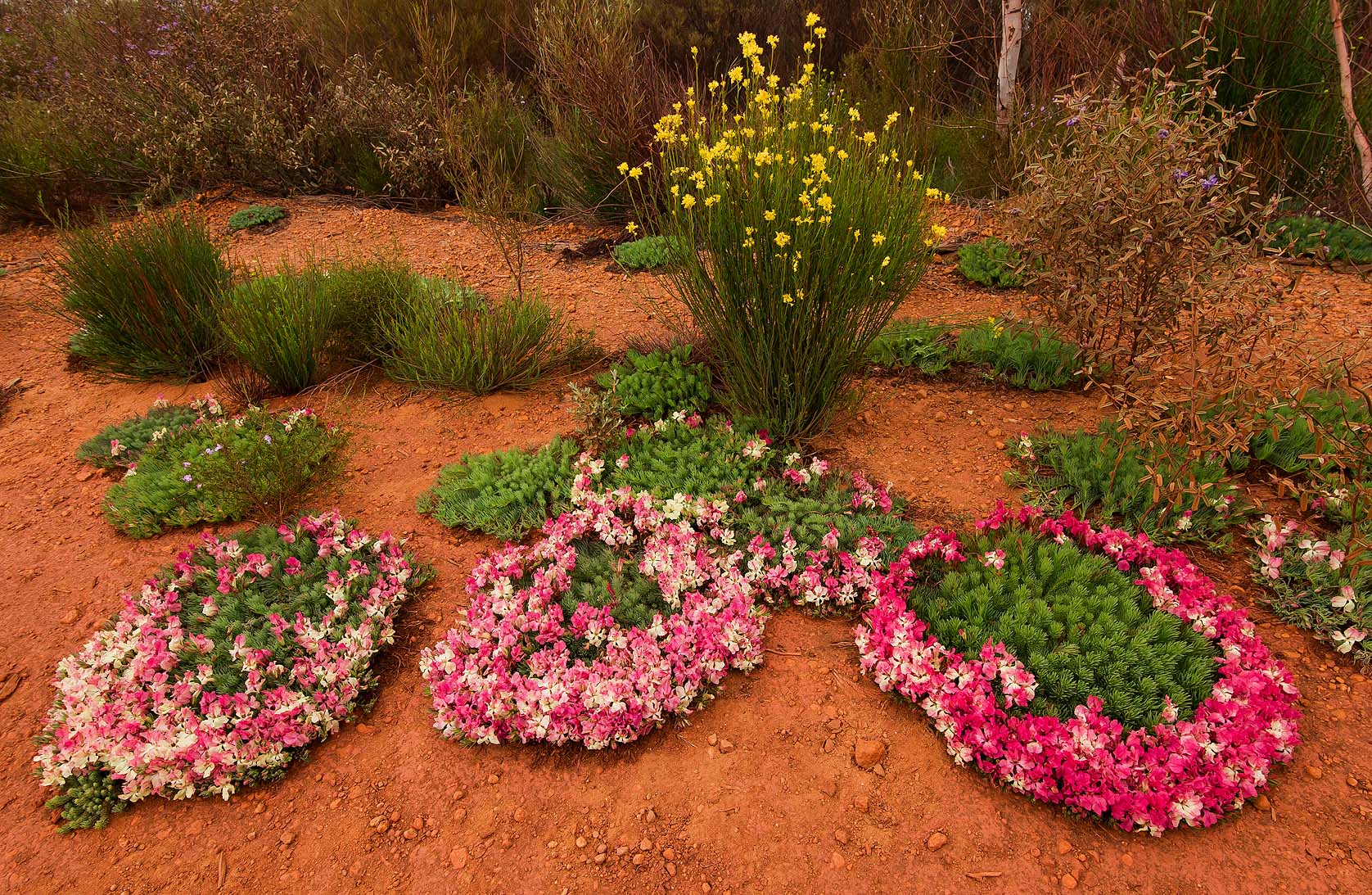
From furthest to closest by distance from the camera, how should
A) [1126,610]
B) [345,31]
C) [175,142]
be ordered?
[345,31] → [175,142] → [1126,610]

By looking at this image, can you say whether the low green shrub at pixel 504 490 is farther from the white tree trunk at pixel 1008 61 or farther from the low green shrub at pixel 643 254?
the white tree trunk at pixel 1008 61

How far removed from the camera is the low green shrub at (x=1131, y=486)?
302cm

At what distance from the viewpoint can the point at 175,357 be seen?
15.6 ft

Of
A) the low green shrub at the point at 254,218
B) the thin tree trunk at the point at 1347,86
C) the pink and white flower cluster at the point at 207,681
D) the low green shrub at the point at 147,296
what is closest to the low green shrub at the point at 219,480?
the pink and white flower cluster at the point at 207,681

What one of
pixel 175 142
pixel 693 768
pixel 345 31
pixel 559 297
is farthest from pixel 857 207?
pixel 345 31

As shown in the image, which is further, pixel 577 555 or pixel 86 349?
pixel 86 349

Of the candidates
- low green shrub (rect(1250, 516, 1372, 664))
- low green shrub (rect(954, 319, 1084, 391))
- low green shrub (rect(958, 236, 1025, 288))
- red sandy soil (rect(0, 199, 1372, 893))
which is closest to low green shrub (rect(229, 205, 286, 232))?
red sandy soil (rect(0, 199, 1372, 893))

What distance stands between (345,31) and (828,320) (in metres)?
7.64

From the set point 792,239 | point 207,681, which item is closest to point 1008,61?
point 792,239

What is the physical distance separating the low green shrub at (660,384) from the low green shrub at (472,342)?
1.96 feet

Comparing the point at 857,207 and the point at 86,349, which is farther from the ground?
the point at 857,207

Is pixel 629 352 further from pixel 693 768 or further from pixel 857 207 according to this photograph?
pixel 693 768

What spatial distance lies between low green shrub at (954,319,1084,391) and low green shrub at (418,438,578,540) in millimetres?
2260

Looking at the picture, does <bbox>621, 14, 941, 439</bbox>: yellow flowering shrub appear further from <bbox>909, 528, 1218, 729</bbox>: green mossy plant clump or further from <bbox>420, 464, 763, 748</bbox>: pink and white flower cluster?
<bbox>909, 528, 1218, 729</bbox>: green mossy plant clump
